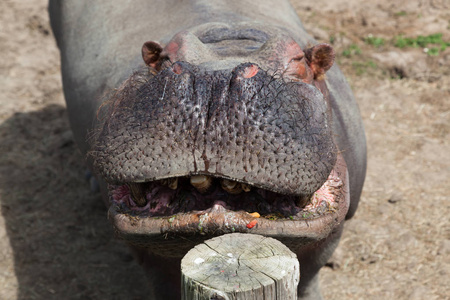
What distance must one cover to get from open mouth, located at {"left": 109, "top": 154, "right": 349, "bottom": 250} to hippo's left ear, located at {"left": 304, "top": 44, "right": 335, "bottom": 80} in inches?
33.2

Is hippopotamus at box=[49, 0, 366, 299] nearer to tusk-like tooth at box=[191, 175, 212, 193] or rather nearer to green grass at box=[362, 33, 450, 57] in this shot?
tusk-like tooth at box=[191, 175, 212, 193]

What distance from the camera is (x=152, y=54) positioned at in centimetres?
346

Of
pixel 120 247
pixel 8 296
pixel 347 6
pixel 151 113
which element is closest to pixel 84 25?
pixel 120 247

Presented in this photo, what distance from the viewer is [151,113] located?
8.97 feet

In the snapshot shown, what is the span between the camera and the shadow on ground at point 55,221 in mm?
4766

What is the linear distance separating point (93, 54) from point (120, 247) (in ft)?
5.26

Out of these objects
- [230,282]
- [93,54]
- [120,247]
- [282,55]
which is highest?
[282,55]

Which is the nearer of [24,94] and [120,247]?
[120,247]

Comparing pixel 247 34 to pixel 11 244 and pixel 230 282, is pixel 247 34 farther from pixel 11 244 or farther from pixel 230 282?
pixel 11 244

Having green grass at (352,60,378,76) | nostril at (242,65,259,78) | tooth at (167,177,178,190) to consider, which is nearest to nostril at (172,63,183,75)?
nostril at (242,65,259,78)

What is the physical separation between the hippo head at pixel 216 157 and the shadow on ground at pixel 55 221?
1975mm

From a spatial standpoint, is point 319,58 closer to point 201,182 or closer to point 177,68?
point 177,68

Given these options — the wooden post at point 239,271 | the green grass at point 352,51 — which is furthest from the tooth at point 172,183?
the green grass at point 352,51

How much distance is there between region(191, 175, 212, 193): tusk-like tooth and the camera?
2.71m
